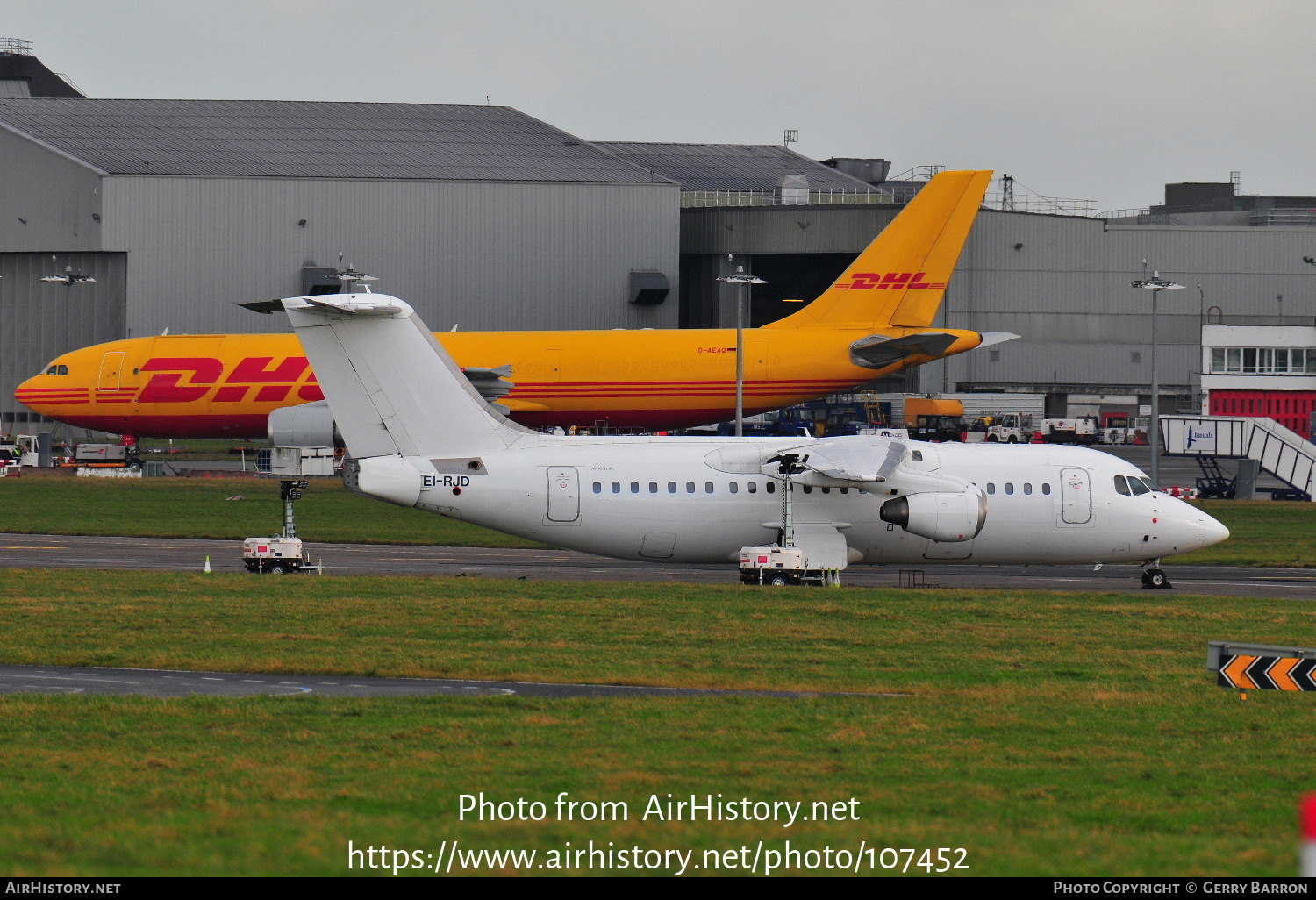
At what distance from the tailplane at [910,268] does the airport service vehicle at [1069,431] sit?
108ft

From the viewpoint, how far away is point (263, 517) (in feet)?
174

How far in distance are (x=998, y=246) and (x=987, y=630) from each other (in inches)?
3183

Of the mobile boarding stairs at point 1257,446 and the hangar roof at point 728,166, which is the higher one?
the hangar roof at point 728,166

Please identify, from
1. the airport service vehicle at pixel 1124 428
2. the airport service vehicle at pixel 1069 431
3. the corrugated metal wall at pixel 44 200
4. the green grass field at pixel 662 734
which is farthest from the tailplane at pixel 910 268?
the corrugated metal wall at pixel 44 200

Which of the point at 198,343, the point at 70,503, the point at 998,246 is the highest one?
the point at 998,246

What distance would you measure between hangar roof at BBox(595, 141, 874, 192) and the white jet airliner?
82877 mm

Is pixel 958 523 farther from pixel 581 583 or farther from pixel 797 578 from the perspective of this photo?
pixel 581 583

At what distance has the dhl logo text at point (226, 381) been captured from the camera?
6231 centimetres

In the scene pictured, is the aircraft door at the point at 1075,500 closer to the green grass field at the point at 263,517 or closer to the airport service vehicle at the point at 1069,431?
the green grass field at the point at 263,517

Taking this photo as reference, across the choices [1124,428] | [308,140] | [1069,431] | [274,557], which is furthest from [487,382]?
[1124,428]

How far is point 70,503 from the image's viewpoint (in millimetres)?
56531

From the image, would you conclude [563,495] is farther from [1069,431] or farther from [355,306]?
[1069,431]

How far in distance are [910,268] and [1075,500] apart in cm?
2888

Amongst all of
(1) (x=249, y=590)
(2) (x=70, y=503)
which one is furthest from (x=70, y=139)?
(1) (x=249, y=590)
